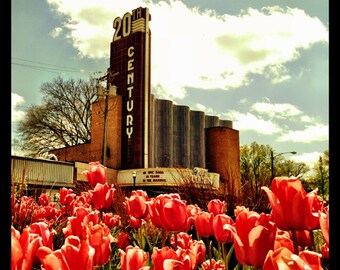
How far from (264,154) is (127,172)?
20.8 meters

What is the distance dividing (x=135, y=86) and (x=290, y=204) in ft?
116

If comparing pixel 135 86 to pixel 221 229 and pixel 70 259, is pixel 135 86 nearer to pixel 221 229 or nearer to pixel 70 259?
pixel 221 229

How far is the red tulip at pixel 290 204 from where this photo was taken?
1.39 m

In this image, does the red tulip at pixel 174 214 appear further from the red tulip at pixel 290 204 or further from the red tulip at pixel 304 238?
the red tulip at pixel 290 204

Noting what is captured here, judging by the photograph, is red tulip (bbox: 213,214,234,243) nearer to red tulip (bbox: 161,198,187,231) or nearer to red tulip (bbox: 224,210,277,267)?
red tulip (bbox: 161,198,187,231)

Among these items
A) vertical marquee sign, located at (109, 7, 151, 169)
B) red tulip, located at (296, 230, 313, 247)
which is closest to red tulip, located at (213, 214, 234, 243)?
red tulip, located at (296, 230, 313, 247)

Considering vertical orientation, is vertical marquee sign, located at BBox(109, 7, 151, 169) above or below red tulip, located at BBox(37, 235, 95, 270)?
above

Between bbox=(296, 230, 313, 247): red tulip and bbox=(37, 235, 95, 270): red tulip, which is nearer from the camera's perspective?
bbox=(37, 235, 95, 270): red tulip

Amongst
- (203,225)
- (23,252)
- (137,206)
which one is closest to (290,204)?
(23,252)

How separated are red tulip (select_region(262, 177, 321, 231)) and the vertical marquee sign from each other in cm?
3420

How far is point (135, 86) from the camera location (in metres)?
36.3

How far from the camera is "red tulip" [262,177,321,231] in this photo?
1.39 metres

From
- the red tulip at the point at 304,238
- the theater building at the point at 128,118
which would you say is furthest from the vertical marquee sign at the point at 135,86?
the red tulip at the point at 304,238
